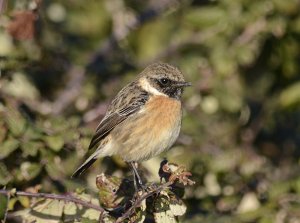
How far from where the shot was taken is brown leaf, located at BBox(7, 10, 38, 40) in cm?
728

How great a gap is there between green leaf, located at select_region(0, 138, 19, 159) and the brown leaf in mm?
1412

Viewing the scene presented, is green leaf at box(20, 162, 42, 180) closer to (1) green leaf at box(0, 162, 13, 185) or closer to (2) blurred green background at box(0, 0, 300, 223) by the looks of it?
(2) blurred green background at box(0, 0, 300, 223)

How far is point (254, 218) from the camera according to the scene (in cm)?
696

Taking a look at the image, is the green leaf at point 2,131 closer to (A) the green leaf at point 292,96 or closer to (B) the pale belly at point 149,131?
(B) the pale belly at point 149,131

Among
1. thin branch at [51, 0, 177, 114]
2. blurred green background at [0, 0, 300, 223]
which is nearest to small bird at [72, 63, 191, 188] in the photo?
blurred green background at [0, 0, 300, 223]

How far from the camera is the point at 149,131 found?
7.36 m

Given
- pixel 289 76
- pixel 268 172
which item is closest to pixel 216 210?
pixel 268 172

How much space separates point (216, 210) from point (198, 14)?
227 cm

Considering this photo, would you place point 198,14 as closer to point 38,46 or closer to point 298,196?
point 38,46

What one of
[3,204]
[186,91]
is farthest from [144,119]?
[3,204]

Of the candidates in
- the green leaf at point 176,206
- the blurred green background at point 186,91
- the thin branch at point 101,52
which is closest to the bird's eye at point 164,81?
the blurred green background at point 186,91

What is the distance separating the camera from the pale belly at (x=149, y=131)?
723 centimetres

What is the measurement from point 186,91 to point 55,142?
2437 mm

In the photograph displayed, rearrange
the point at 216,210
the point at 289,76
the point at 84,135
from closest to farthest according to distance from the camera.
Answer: the point at 84,135, the point at 216,210, the point at 289,76
